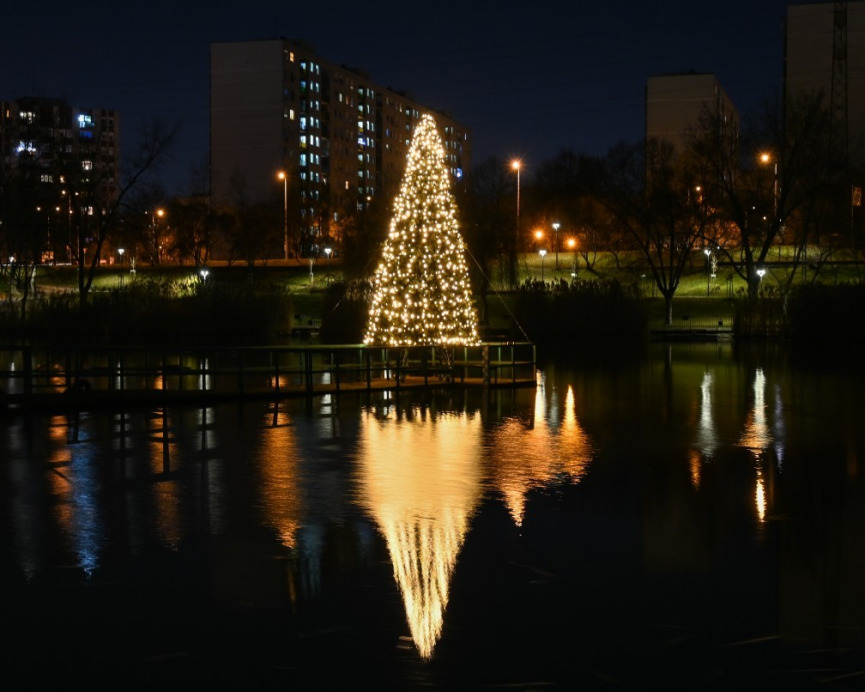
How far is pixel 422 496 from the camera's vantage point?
11.9m

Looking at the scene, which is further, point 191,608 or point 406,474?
point 406,474

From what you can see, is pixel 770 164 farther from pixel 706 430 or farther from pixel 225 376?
pixel 706 430

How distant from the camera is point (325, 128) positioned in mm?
144000

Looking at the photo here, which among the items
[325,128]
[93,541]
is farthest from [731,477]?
[325,128]

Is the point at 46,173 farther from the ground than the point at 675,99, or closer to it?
closer to it

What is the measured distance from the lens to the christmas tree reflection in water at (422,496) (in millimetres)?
8016

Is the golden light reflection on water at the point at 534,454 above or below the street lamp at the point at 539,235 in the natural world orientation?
below

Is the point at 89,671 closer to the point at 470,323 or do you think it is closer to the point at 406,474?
the point at 406,474

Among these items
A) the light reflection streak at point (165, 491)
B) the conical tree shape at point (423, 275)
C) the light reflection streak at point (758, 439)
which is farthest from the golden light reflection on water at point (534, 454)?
the conical tree shape at point (423, 275)

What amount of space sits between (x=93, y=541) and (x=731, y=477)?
295 inches

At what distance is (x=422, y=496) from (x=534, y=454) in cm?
387

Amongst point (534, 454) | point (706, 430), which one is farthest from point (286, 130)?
point (534, 454)

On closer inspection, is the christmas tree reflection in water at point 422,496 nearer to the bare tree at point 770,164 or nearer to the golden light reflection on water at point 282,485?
the golden light reflection on water at point 282,485

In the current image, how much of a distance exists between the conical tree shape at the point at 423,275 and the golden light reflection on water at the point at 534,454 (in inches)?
289
